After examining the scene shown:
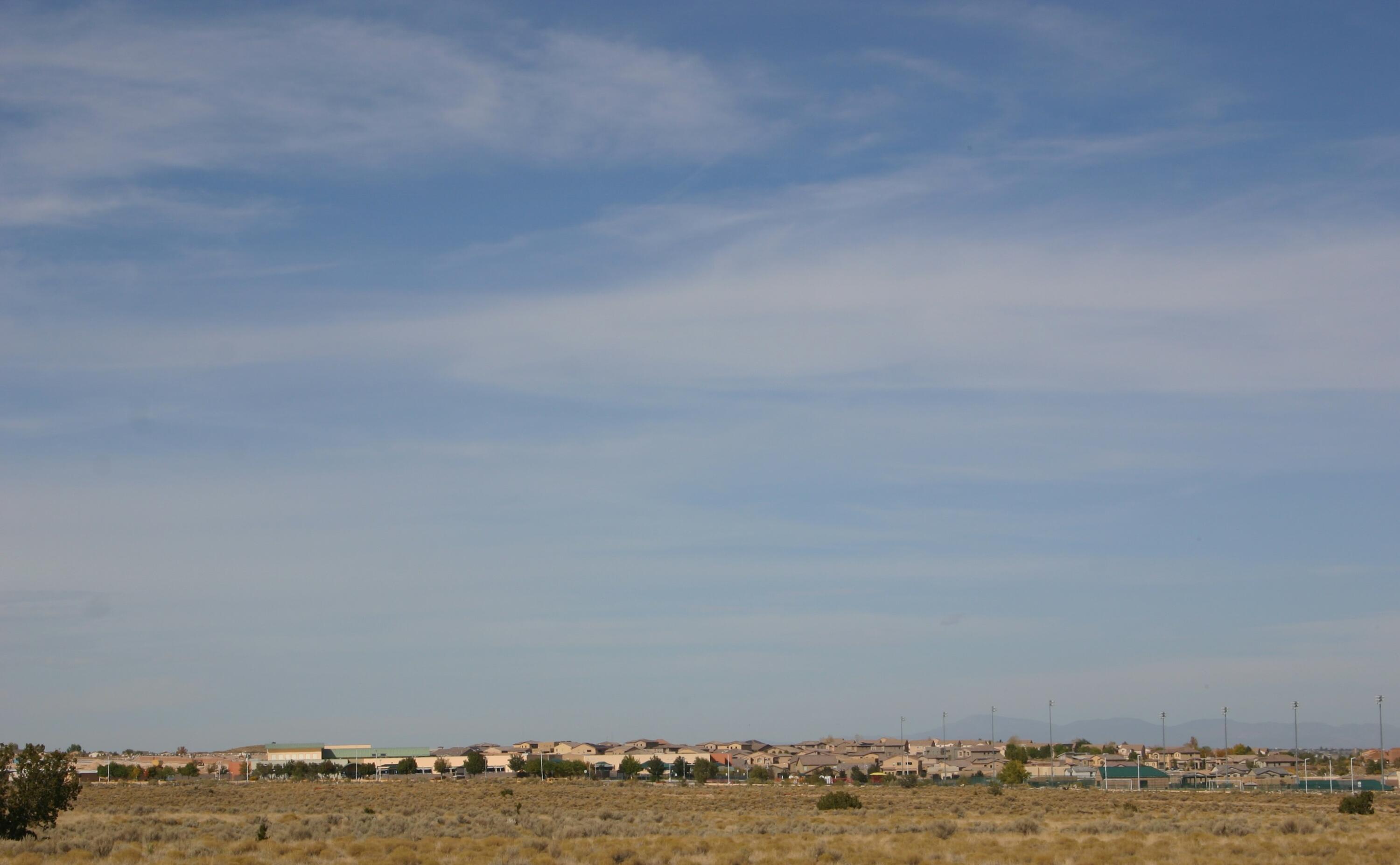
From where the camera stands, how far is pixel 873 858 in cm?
3169

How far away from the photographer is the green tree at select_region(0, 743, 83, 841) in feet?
102

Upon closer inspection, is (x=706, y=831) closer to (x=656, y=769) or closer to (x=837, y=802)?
(x=837, y=802)

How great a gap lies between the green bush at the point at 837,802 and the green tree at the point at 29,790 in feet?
115

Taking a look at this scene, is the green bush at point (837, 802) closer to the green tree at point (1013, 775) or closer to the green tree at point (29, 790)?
the green tree at point (29, 790)

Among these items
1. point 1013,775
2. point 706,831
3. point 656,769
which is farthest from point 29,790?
point 656,769

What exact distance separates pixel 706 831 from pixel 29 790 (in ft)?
67.3

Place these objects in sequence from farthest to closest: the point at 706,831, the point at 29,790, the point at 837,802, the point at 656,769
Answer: the point at 656,769
the point at 837,802
the point at 706,831
the point at 29,790

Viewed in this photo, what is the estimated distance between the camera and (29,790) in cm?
3131

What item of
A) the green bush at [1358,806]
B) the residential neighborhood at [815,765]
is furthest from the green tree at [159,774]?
the green bush at [1358,806]

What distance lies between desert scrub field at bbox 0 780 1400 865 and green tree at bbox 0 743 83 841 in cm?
57

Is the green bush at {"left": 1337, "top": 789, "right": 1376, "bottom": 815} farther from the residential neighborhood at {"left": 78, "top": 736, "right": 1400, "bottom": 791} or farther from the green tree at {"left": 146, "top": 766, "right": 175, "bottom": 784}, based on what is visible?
the green tree at {"left": 146, "top": 766, "right": 175, "bottom": 784}

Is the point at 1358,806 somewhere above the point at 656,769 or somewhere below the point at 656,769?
above

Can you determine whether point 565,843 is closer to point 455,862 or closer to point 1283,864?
point 455,862

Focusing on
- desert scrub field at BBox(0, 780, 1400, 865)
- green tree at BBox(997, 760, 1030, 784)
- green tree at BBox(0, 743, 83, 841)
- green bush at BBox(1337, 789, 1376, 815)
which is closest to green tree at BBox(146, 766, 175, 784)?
desert scrub field at BBox(0, 780, 1400, 865)
